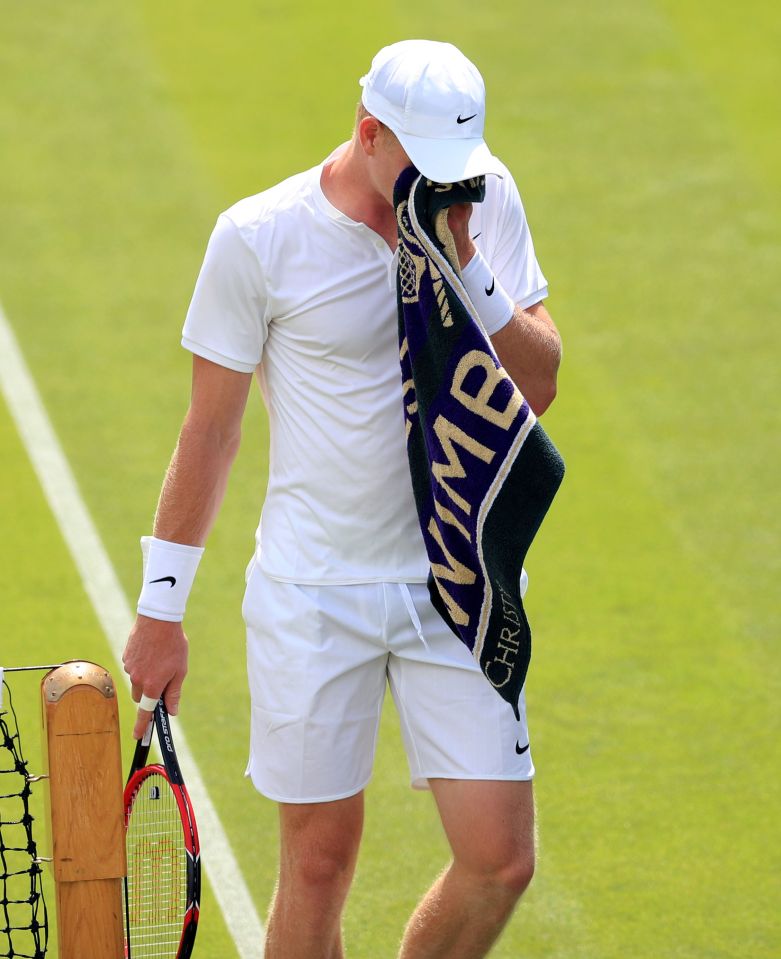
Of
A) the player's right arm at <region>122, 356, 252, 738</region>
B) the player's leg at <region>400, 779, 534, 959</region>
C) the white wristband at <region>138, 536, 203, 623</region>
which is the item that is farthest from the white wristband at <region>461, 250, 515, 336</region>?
the player's leg at <region>400, 779, 534, 959</region>

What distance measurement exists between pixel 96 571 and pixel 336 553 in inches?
115

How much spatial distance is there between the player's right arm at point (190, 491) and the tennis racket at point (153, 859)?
9cm

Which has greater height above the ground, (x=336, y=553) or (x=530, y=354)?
(x=530, y=354)

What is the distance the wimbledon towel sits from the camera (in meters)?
4.01

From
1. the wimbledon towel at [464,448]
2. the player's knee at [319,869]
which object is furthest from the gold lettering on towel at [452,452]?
the player's knee at [319,869]

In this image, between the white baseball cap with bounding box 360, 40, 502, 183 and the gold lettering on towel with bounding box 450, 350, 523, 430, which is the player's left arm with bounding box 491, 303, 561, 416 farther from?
the white baseball cap with bounding box 360, 40, 502, 183

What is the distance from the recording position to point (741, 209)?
920 centimetres

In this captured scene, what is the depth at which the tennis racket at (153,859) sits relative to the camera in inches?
173

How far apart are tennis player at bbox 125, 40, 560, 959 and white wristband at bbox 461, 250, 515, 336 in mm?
11

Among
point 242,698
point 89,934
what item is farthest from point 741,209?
point 89,934

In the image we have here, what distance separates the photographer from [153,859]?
15.1 ft

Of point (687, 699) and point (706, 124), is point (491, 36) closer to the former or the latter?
point (706, 124)

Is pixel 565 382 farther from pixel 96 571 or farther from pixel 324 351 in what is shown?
pixel 324 351

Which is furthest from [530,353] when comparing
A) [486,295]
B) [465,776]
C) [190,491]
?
[465,776]
